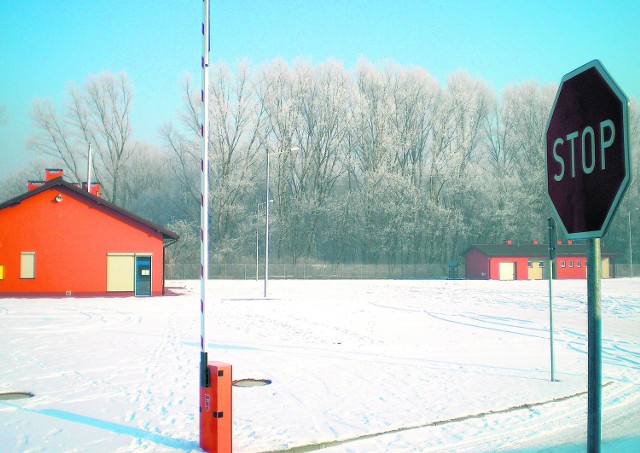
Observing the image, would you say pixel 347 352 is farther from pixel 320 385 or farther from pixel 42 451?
pixel 42 451

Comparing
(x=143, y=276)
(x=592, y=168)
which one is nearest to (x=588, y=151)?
(x=592, y=168)

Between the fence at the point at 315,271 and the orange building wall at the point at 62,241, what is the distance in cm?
3176

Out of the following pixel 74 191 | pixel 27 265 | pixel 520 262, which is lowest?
pixel 520 262

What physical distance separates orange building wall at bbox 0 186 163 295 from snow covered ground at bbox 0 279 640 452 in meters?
14.1

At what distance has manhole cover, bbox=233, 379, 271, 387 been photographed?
10.7m

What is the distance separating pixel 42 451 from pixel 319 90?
2836 inches

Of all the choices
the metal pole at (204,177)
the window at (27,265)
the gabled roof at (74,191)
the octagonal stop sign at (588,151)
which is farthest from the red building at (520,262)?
the octagonal stop sign at (588,151)

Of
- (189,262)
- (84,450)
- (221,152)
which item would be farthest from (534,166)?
(84,450)

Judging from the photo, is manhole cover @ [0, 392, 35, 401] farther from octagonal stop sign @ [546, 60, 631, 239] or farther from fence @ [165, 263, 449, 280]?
fence @ [165, 263, 449, 280]

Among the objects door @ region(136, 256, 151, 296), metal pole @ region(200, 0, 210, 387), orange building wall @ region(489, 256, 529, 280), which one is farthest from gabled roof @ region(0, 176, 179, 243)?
orange building wall @ region(489, 256, 529, 280)

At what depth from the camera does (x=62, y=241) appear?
3556 centimetres

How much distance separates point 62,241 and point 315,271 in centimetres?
4189

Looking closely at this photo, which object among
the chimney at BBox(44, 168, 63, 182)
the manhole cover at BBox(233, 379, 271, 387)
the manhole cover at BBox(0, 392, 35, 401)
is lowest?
the manhole cover at BBox(233, 379, 271, 387)

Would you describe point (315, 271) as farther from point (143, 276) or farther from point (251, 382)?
point (251, 382)
